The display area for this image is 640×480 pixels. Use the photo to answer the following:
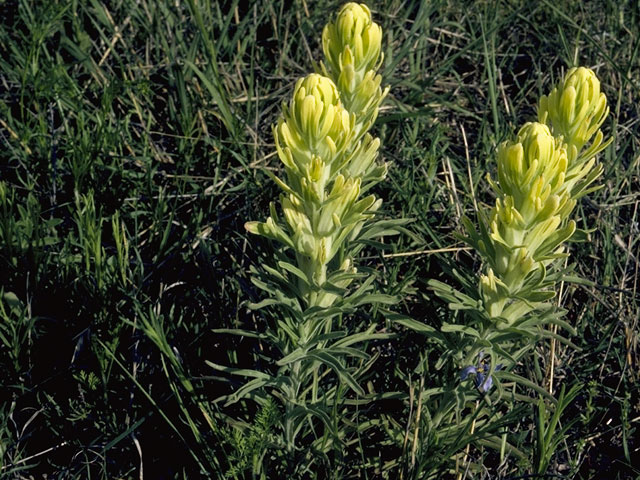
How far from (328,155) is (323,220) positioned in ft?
0.64

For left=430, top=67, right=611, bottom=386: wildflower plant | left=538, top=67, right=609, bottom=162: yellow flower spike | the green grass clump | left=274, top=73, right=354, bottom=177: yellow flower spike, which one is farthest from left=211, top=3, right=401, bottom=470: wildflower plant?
left=538, top=67, right=609, bottom=162: yellow flower spike

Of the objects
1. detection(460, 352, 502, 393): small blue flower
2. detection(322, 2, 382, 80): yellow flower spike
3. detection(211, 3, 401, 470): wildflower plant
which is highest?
detection(322, 2, 382, 80): yellow flower spike

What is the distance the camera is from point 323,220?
200 centimetres

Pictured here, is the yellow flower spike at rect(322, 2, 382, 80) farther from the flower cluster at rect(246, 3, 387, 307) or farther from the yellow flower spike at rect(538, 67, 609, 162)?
the yellow flower spike at rect(538, 67, 609, 162)

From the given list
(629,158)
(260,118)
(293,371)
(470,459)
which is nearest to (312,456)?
(293,371)

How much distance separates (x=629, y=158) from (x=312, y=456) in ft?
7.04

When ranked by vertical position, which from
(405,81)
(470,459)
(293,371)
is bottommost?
(470,459)

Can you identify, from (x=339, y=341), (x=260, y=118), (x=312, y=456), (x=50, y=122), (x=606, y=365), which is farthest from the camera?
(x=260, y=118)

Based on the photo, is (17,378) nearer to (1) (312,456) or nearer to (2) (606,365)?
(1) (312,456)

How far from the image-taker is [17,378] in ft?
8.34

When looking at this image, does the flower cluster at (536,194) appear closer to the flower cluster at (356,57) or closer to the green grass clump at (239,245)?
the green grass clump at (239,245)

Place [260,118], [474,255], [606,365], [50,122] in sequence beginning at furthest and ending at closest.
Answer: [260,118], [50,122], [474,255], [606,365]

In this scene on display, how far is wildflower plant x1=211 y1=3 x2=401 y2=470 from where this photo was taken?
188 cm

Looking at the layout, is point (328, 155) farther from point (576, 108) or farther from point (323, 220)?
point (576, 108)
